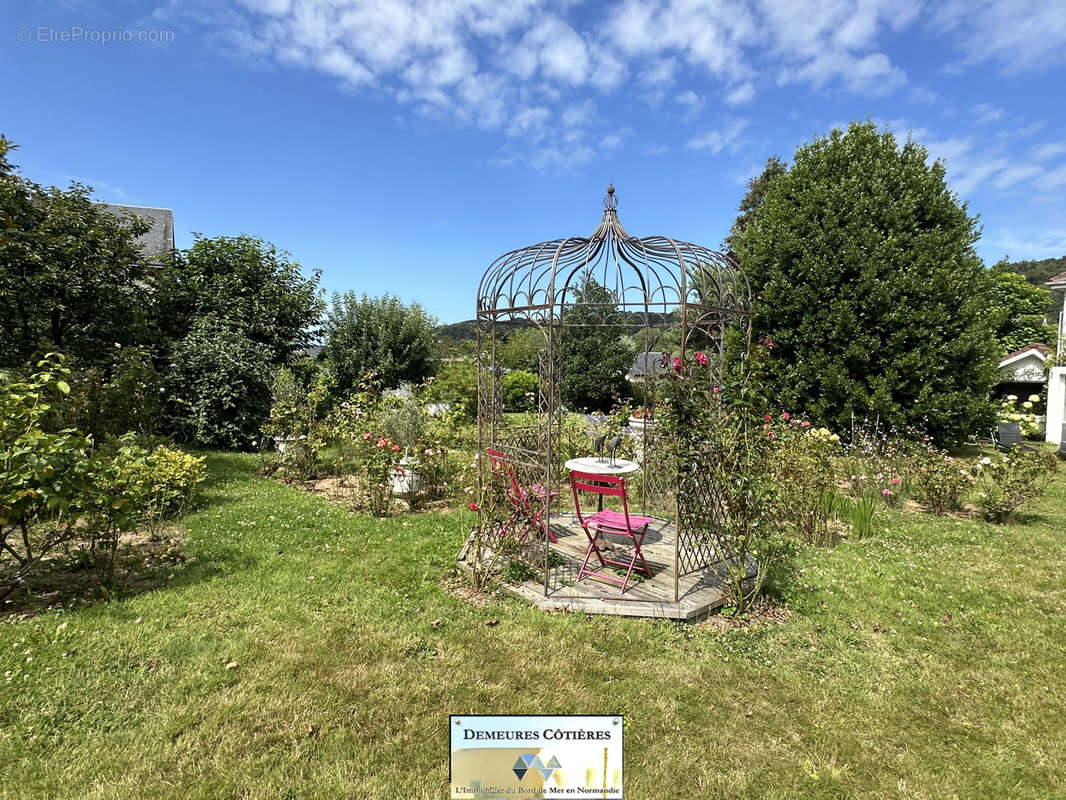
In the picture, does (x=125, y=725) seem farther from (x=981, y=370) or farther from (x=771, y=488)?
(x=981, y=370)

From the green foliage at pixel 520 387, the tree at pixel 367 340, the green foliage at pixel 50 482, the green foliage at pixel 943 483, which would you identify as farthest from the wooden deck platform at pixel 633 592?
the green foliage at pixel 520 387

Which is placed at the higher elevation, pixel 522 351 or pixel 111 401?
pixel 522 351

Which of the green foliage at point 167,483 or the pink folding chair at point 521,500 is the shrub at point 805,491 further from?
the green foliage at point 167,483

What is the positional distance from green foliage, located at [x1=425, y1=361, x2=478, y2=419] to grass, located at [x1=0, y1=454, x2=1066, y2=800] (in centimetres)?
1073

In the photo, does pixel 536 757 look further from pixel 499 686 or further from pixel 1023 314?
pixel 1023 314

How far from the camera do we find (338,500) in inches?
314

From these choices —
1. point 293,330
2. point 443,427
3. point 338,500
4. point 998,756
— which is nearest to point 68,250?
point 293,330

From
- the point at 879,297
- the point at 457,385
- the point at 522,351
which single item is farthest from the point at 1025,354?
the point at 457,385

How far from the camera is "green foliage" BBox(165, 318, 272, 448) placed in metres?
11.6

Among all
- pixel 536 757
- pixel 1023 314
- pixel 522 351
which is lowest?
pixel 536 757

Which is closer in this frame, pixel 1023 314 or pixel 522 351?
pixel 1023 314

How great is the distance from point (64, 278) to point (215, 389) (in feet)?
12.3

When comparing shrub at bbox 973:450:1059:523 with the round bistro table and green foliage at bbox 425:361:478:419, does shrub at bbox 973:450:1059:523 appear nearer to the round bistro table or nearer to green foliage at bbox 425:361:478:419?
the round bistro table

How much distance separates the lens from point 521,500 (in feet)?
16.4
